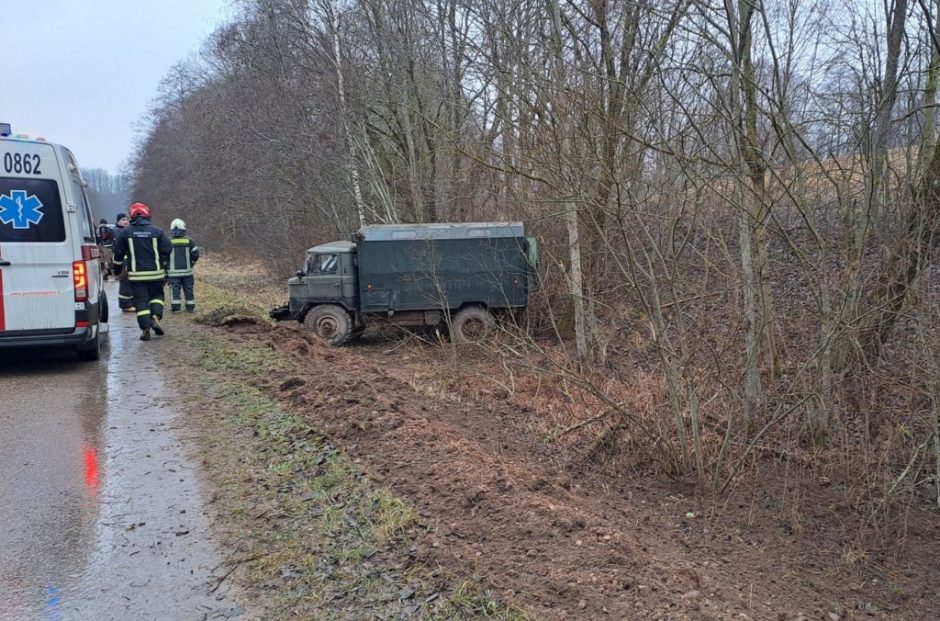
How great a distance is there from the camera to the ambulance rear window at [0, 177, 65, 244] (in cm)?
732

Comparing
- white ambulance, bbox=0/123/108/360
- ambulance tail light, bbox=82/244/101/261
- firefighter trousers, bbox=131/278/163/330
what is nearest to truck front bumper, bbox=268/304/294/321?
firefighter trousers, bbox=131/278/163/330

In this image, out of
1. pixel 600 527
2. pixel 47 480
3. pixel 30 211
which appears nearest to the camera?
pixel 600 527

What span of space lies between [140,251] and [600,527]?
8.15m

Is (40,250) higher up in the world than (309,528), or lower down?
higher up

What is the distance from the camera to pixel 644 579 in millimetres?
3359

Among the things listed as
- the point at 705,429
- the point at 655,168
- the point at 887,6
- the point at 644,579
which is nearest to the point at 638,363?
the point at 705,429

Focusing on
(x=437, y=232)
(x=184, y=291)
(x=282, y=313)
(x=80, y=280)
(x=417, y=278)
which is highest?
(x=437, y=232)

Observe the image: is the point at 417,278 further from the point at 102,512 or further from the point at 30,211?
the point at 102,512

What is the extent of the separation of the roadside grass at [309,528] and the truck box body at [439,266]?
5706 millimetres

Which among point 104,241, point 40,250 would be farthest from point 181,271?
point 40,250

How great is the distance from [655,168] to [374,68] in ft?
34.5

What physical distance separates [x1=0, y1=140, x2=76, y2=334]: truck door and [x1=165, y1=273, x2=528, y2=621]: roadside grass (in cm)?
258

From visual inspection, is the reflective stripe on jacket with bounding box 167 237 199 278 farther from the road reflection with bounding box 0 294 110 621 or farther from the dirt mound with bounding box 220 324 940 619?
the dirt mound with bounding box 220 324 940 619

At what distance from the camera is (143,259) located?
968cm
